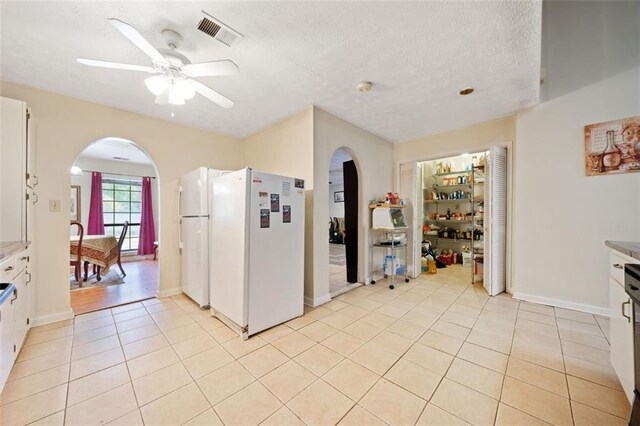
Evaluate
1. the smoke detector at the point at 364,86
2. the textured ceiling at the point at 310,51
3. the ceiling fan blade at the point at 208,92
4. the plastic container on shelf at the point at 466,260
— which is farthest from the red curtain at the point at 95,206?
the plastic container on shelf at the point at 466,260

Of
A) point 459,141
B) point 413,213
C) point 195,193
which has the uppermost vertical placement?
point 459,141

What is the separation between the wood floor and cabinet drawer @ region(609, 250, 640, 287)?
188 inches

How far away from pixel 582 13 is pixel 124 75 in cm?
508

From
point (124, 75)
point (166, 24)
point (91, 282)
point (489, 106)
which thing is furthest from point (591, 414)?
point (91, 282)

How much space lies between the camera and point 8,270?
1.57m

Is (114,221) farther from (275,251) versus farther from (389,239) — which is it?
(389,239)

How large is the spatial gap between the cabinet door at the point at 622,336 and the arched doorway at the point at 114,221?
15.3 feet

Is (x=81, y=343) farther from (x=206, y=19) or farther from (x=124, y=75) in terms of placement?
(x=206, y=19)

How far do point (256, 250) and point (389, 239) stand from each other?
2.60 metres

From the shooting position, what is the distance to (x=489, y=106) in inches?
118

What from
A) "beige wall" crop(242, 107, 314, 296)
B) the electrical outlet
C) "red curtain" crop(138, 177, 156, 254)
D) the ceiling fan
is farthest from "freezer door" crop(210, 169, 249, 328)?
"red curtain" crop(138, 177, 156, 254)

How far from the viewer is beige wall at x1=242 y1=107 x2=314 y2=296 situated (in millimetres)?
2975

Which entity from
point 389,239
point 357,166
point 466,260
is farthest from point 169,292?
point 466,260

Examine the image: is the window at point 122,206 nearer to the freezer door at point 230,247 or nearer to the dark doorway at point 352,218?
the freezer door at point 230,247
